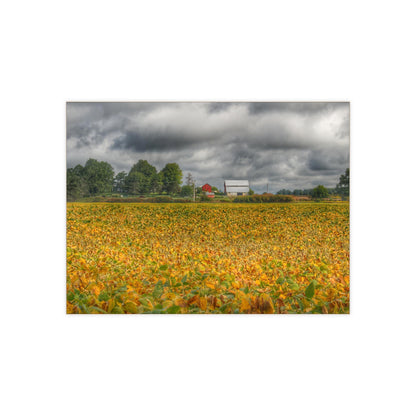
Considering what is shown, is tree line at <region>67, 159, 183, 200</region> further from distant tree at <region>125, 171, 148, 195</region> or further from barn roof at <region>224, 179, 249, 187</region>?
barn roof at <region>224, 179, 249, 187</region>

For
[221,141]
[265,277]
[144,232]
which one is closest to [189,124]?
[221,141]

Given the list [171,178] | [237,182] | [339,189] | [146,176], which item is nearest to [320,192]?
[339,189]

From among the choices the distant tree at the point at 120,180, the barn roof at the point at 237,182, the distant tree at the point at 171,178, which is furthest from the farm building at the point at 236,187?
the distant tree at the point at 120,180

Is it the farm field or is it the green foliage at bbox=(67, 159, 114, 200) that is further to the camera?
the green foliage at bbox=(67, 159, 114, 200)

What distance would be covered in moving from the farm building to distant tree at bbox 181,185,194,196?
13.9 inches

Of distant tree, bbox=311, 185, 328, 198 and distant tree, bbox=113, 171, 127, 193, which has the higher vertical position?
distant tree, bbox=113, 171, 127, 193

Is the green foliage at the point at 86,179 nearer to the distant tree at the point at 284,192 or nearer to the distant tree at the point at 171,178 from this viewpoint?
the distant tree at the point at 171,178

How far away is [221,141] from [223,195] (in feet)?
1.83

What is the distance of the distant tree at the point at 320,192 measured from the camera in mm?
3051

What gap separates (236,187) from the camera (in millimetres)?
3068

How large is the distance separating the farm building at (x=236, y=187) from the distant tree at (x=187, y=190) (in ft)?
1.16

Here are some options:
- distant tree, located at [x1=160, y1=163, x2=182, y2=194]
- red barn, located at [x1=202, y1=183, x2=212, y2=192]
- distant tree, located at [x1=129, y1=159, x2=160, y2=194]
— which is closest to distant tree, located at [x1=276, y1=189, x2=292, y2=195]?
red barn, located at [x1=202, y1=183, x2=212, y2=192]

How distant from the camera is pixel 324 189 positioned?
10.0 feet

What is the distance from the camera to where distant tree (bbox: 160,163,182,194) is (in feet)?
9.94
